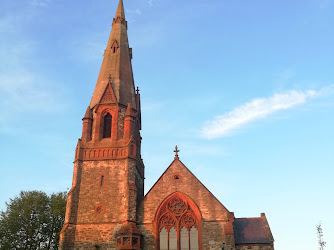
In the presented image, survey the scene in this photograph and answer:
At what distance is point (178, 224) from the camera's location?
90.3 ft

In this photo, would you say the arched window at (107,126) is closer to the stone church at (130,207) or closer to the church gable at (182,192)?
the stone church at (130,207)

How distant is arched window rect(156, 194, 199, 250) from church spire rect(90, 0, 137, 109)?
11.1 m

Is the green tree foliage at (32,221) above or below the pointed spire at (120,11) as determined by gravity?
below

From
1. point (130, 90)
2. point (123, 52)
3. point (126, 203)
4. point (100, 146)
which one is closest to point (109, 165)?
point (100, 146)

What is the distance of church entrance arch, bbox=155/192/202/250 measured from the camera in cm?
2684

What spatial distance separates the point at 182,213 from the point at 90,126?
1201cm

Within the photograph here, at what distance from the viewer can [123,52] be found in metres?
38.7

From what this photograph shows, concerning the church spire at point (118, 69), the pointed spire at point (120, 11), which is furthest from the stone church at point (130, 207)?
the pointed spire at point (120, 11)

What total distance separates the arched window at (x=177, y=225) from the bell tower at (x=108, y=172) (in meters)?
A: 2.20

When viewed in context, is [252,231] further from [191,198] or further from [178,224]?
[178,224]

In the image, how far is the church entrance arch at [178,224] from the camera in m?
26.8

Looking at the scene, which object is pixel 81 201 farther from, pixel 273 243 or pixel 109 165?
pixel 273 243

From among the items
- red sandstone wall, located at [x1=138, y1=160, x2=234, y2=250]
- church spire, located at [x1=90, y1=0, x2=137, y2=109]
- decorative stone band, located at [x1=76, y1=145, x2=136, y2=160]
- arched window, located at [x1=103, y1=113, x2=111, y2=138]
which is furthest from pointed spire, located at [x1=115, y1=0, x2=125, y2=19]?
red sandstone wall, located at [x1=138, y1=160, x2=234, y2=250]

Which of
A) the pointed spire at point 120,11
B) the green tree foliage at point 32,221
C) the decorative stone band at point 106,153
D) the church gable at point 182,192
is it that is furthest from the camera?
the pointed spire at point 120,11
